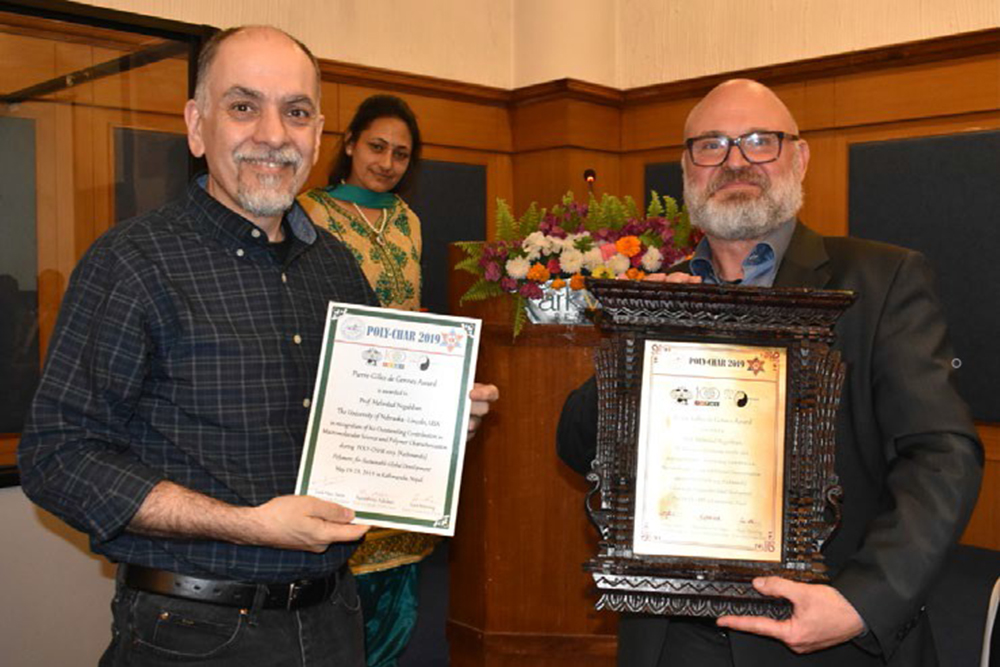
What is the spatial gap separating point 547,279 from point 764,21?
3.66 meters

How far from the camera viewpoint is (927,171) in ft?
17.9

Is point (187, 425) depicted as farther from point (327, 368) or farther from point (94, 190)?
point (94, 190)

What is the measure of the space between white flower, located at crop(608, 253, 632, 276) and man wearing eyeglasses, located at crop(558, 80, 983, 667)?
1284mm

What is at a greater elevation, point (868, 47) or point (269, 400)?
point (868, 47)

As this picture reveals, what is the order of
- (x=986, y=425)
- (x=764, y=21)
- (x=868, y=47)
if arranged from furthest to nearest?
(x=764, y=21), (x=868, y=47), (x=986, y=425)

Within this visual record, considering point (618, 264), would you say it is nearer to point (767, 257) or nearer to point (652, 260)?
point (652, 260)

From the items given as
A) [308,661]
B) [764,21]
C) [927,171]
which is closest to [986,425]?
[927,171]

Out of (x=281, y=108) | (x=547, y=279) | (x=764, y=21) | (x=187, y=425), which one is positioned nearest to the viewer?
(x=187, y=425)

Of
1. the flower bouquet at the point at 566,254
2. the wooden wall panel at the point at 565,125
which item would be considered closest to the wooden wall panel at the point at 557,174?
the wooden wall panel at the point at 565,125

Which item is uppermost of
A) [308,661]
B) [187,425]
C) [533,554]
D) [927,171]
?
[927,171]

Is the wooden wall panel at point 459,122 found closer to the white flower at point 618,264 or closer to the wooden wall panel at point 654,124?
the wooden wall panel at point 654,124

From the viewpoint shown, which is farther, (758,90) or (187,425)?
(758,90)

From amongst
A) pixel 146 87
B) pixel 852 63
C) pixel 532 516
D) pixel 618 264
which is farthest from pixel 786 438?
pixel 852 63

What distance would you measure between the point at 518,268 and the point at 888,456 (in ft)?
6.23
